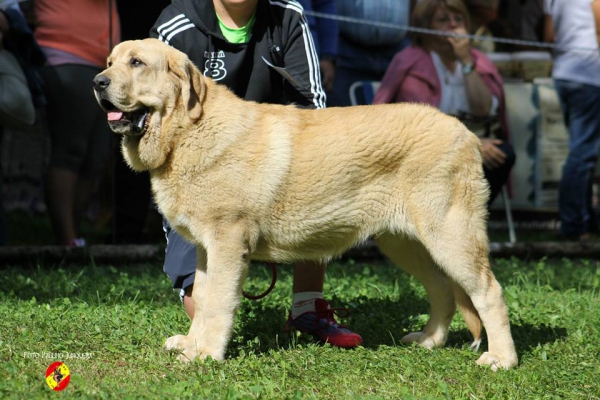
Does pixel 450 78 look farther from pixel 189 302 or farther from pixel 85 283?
pixel 189 302

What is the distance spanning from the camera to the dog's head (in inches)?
160

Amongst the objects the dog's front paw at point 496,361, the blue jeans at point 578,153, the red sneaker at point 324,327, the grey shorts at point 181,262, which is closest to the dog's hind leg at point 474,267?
the dog's front paw at point 496,361

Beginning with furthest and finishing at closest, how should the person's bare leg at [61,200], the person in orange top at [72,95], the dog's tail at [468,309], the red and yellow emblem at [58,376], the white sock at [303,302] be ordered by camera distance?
the person's bare leg at [61,200]
the person in orange top at [72,95]
the white sock at [303,302]
the dog's tail at [468,309]
the red and yellow emblem at [58,376]

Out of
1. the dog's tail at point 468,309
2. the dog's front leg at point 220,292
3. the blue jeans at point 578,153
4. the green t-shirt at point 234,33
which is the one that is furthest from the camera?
the blue jeans at point 578,153

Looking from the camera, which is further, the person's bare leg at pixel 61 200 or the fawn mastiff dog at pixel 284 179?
the person's bare leg at pixel 61 200

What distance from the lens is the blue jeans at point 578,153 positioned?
8023 millimetres

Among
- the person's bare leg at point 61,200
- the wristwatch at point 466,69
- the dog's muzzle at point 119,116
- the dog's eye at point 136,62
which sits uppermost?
the dog's eye at point 136,62

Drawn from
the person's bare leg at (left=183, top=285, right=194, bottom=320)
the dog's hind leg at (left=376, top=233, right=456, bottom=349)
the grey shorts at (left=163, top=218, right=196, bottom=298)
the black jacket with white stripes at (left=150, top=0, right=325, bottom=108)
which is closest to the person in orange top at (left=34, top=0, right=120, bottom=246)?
the black jacket with white stripes at (left=150, top=0, right=325, bottom=108)

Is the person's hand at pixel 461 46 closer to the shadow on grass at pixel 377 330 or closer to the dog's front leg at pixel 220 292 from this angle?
the shadow on grass at pixel 377 330

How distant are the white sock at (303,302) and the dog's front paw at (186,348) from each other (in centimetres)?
78

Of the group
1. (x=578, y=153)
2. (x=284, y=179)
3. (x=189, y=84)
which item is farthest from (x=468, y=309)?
(x=578, y=153)

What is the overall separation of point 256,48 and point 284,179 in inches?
37.8

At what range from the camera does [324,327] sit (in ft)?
15.6

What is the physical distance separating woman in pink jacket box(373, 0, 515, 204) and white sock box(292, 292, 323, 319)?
9.68ft
